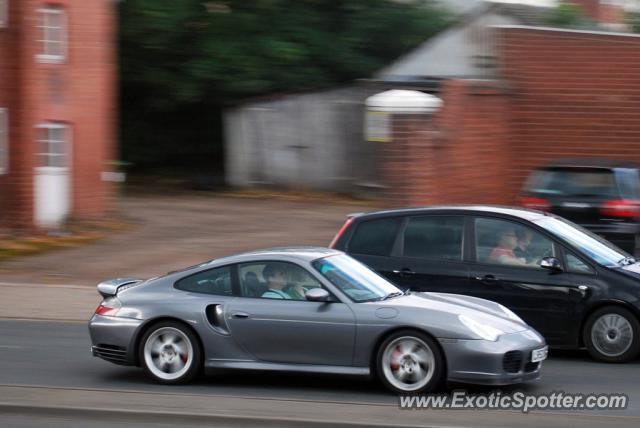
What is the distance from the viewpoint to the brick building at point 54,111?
78.7 ft

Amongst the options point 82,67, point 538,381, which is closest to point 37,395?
point 538,381

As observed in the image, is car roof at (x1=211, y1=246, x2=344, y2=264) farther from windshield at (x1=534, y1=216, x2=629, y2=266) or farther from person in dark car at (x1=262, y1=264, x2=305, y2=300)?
windshield at (x1=534, y1=216, x2=629, y2=266)

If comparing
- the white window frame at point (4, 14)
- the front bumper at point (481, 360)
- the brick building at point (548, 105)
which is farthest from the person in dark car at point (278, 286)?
the white window frame at point (4, 14)

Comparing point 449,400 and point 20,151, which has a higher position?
point 20,151

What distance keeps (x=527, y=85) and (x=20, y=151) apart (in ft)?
35.8

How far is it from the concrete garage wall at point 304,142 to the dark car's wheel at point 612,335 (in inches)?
714

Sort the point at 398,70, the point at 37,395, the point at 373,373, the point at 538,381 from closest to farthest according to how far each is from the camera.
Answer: the point at 37,395 → the point at 373,373 → the point at 538,381 → the point at 398,70

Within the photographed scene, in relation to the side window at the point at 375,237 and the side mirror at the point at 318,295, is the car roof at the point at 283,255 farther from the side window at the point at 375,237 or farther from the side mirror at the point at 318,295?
the side window at the point at 375,237

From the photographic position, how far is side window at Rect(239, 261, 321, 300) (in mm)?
9602

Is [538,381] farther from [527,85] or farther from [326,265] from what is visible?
[527,85]

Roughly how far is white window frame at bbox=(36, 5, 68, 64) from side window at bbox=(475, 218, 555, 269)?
15373 millimetres

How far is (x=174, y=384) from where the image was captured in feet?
31.9

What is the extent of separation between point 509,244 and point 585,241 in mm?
827

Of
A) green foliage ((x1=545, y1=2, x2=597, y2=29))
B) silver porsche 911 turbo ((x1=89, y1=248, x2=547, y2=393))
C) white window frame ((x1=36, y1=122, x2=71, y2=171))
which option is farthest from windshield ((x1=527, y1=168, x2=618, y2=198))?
green foliage ((x1=545, y1=2, x2=597, y2=29))
